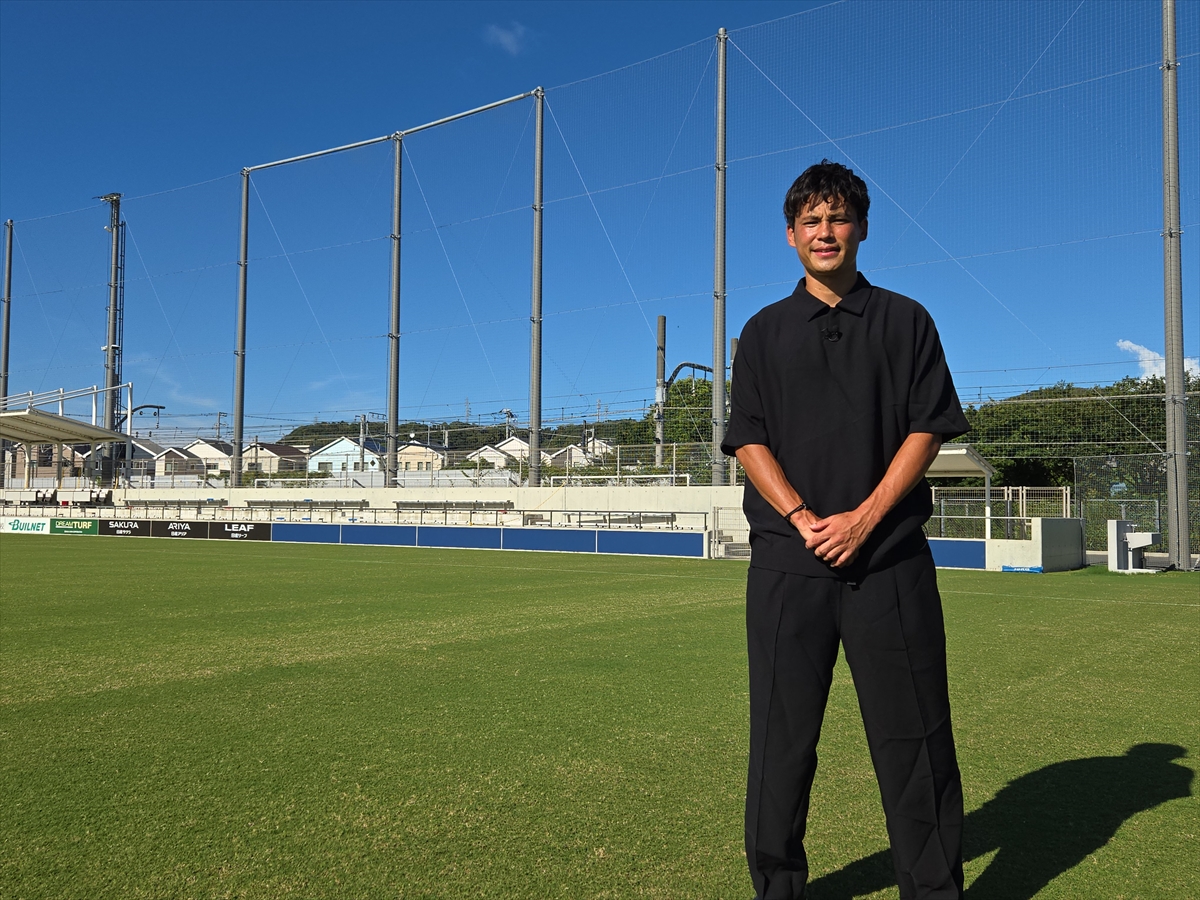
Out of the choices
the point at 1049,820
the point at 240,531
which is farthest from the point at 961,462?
the point at 240,531

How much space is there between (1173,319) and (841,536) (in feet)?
71.2

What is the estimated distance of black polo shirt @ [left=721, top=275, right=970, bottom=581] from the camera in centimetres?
229

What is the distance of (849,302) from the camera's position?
7.78ft

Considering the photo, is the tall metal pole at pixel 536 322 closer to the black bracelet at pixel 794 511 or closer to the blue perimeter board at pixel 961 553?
the blue perimeter board at pixel 961 553

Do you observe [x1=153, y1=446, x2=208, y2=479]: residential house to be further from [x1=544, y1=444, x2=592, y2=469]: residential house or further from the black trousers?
the black trousers

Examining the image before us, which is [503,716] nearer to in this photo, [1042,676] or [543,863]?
[543,863]

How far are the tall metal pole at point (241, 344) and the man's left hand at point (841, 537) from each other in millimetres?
44320

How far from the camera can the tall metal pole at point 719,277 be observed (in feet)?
95.4

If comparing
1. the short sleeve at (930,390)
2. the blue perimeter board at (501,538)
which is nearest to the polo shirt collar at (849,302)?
the short sleeve at (930,390)

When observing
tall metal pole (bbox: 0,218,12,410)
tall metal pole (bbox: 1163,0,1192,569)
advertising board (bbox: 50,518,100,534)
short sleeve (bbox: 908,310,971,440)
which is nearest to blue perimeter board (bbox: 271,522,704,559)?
advertising board (bbox: 50,518,100,534)

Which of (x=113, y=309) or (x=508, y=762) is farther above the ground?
(x=113, y=309)

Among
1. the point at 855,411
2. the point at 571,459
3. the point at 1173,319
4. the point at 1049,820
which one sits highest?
the point at 1173,319

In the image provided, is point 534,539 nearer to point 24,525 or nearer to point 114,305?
point 24,525

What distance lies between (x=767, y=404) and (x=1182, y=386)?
2130cm
